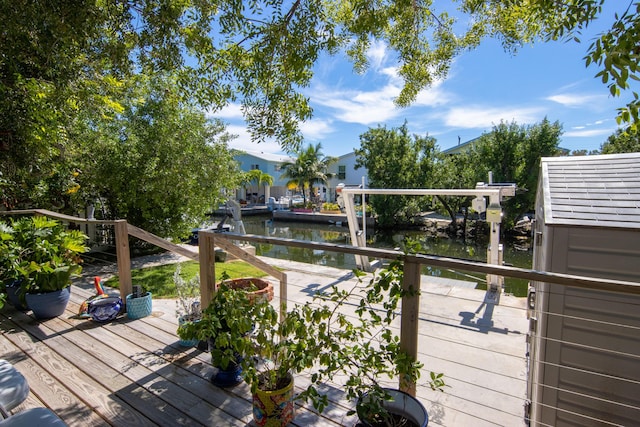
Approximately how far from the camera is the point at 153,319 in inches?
131

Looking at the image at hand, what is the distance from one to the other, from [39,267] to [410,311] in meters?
3.45

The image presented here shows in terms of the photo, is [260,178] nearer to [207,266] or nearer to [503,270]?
[207,266]

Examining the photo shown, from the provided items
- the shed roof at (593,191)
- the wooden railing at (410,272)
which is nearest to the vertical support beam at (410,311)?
the wooden railing at (410,272)

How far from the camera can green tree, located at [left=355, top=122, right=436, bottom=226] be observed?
65.3ft

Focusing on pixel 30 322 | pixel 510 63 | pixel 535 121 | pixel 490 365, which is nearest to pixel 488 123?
pixel 535 121

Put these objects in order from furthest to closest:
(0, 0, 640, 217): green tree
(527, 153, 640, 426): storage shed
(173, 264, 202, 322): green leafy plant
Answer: (173, 264, 202, 322): green leafy plant
(0, 0, 640, 217): green tree
(527, 153, 640, 426): storage shed

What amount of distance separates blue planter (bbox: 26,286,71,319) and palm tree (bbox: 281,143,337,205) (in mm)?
24270

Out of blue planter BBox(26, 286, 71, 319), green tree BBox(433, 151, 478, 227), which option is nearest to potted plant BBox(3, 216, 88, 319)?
blue planter BBox(26, 286, 71, 319)

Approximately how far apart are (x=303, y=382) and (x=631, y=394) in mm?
1918

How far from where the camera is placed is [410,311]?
1.67 metres

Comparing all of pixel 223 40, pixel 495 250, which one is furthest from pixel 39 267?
pixel 495 250

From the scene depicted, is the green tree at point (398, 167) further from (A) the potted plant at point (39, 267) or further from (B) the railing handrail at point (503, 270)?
(B) the railing handrail at point (503, 270)

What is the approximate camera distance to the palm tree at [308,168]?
89.9 feet

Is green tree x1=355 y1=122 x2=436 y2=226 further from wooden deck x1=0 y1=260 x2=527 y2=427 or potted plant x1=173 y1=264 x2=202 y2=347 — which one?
potted plant x1=173 y1=264 x2=202 y2=347
